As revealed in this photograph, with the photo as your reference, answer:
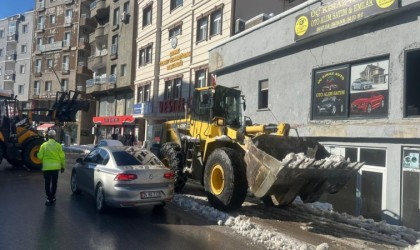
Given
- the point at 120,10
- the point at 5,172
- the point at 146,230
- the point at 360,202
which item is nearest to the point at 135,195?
the point at 146,230

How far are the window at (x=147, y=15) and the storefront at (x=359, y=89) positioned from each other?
19206 millimetres

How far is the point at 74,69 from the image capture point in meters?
50.2

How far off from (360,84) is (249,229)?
20.2 feet

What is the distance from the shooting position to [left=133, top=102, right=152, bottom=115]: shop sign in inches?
1203

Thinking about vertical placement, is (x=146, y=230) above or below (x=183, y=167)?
below

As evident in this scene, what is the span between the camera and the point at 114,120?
125ft

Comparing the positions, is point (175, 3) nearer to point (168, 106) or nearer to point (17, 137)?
point (168, 106)

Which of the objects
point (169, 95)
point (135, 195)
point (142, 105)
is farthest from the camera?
point (142, 105)

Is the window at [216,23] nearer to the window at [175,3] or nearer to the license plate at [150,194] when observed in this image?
the window at [175,3]

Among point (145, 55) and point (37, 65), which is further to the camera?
point (37, 65)

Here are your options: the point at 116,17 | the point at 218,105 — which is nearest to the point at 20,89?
the point at 116,17

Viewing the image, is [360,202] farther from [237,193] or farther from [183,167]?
[183,167]

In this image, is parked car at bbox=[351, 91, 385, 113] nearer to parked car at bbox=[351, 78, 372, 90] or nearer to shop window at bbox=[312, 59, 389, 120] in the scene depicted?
shop window at bbox=[312, 59, 389, 120]

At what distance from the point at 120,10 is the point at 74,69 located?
1562 cm
